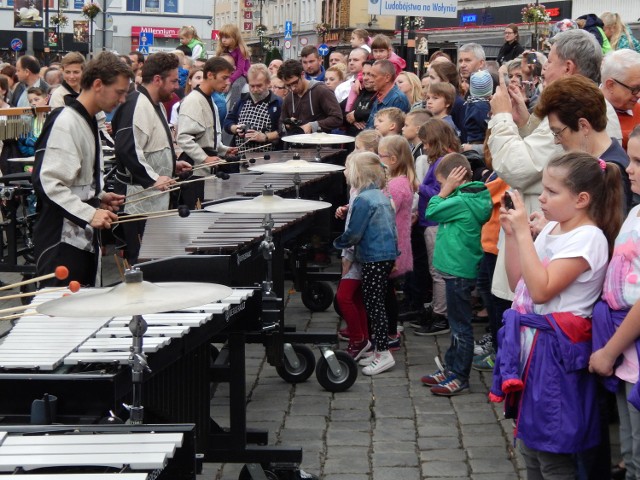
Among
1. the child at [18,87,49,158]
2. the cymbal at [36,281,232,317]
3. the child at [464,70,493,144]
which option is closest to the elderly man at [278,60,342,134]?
the child at [464,70,493,144]

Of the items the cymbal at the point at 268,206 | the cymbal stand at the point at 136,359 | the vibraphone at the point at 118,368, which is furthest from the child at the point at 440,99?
the cymbal stand at the point at 136,359

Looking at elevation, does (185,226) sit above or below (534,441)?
above

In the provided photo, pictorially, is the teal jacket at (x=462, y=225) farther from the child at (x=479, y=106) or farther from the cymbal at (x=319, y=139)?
the cymbal at (x=319, y=139)

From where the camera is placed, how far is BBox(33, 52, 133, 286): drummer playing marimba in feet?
20.0

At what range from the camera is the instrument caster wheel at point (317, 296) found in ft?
31.7

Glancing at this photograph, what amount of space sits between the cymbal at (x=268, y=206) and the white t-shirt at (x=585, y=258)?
1.80 metres

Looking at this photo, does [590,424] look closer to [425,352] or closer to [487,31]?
[425,352]

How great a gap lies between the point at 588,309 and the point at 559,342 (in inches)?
7.8

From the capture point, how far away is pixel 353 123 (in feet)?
37.9

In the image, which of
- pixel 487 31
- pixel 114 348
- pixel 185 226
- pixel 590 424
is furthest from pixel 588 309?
pixel 487 31

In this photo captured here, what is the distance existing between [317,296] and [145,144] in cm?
249

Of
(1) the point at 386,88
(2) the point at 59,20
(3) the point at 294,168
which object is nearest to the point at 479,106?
(1) the point at 386,88

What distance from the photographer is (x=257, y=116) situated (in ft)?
39.1

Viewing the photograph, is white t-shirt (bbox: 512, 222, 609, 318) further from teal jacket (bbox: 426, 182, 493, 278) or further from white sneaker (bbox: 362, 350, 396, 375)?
white sneaker (bbox: 362, 350, 396, 375)
